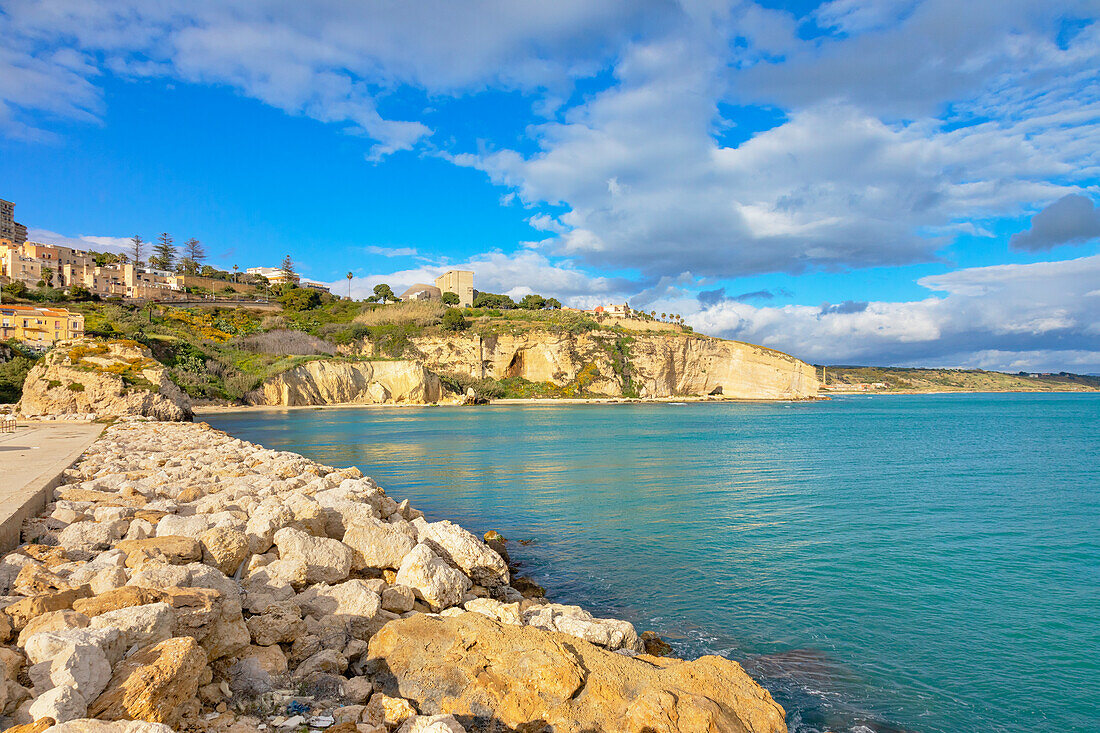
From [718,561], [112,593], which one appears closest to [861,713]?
[718,561]

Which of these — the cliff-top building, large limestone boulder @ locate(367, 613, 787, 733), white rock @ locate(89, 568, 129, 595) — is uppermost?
the cliff-top building

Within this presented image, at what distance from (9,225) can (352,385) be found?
89.2 metres

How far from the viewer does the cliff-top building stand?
10906 cm

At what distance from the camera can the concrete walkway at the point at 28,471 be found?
6.32m

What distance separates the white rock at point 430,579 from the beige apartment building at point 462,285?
122909mm

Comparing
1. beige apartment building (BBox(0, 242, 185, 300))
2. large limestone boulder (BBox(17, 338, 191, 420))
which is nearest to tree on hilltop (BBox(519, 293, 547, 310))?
beige apartment building (BBox(0, 242, 185, 300))

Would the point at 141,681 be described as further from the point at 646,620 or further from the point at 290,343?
the point at 290,343

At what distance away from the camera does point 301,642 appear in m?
4.87

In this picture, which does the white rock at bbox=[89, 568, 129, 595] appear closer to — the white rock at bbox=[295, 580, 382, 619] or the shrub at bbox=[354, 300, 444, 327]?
the white rock at bbox=[295, 580, 382, 619]

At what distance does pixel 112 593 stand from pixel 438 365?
8931 centimetres

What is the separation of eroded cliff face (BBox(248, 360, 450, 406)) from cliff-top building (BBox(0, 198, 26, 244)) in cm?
7961

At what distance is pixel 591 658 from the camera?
5.18 meters

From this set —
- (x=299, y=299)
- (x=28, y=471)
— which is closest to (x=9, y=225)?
(x=299, y=299)

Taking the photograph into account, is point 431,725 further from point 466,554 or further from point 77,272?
point 77,272
